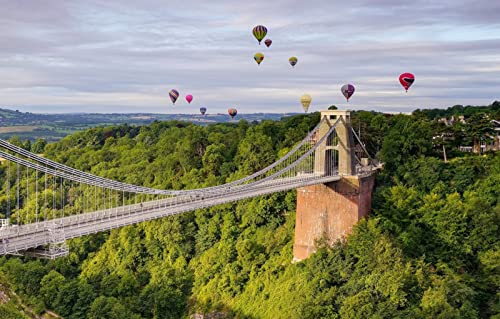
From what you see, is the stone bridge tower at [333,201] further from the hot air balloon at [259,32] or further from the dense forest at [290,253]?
the hot air balloon at [259,32]

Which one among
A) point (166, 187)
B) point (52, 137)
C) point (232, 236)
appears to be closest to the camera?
point (232, 236)

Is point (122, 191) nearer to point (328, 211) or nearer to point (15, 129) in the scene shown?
point (328, 211)

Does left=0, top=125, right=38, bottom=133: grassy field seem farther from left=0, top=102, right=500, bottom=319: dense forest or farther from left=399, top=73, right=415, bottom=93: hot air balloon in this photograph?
left=399, top=73, right=415, bottom=93: hot air balloon

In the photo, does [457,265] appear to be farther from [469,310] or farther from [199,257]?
[199,257]

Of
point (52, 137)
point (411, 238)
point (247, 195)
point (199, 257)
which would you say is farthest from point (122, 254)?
point (52, 137)

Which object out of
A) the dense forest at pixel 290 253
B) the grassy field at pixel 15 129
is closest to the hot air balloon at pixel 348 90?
the dense forest at pixel 290 253

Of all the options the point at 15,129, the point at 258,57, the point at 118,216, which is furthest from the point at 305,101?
the point at 15,129
